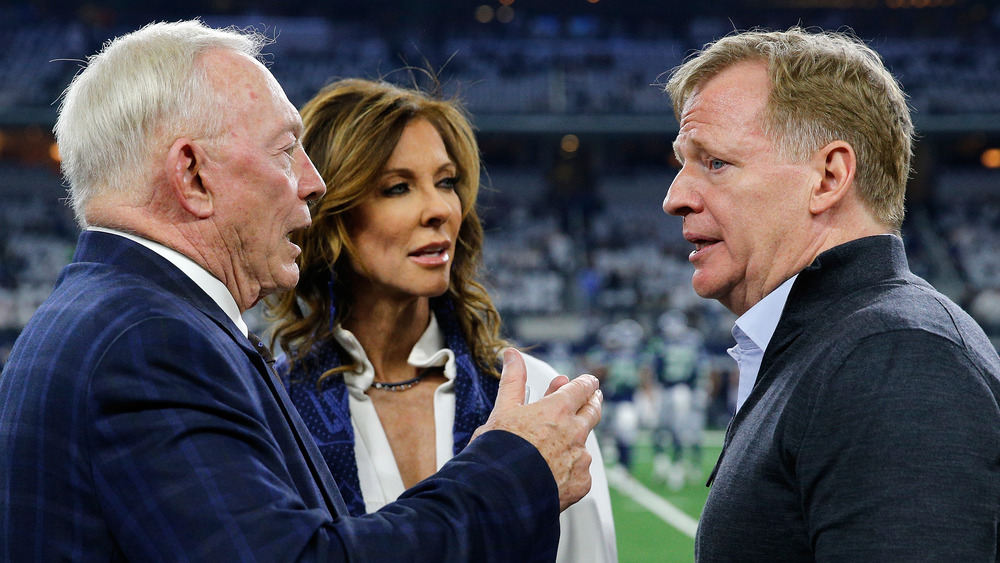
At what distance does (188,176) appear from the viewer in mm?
1442

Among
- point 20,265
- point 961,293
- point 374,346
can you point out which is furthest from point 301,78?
point 374,346

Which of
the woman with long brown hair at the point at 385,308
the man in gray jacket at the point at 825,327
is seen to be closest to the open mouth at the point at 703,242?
the man in gray jacket at the point at 825,327

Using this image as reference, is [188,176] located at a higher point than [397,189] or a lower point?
higher

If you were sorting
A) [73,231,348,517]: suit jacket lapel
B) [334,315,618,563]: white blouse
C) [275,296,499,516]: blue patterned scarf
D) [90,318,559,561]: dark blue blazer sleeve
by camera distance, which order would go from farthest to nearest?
[275,296,499,516]: blue patterned scarf
[334,315,618,563]: white blouse
[73,231,348,517]: suit jacket lapel
[90,318,559,561]: dark blue blazer sleeve

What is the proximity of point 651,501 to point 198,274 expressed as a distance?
8.82 m

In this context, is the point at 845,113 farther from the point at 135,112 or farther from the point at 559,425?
the point at 135,112

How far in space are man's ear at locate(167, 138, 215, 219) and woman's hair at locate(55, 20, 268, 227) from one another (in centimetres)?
2

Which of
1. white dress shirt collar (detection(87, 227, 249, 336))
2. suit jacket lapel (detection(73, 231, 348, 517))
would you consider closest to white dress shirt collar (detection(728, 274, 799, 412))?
suit jacket lapel (detection(73, 231, 348, 517))

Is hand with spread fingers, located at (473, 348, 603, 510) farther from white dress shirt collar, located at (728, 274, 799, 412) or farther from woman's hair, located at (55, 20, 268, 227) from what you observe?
woman's hair, located at (55, 20, 268, 227)

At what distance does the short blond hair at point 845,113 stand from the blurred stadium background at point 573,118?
1480cm

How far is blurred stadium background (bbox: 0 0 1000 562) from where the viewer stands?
19.0 metres

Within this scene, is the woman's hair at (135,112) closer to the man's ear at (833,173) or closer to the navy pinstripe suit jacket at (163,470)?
the navy pinstripe suit jacket at (163,470)

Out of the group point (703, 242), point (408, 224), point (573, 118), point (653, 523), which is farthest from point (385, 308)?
point (573, 118)

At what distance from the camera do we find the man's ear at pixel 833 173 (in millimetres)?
1557
